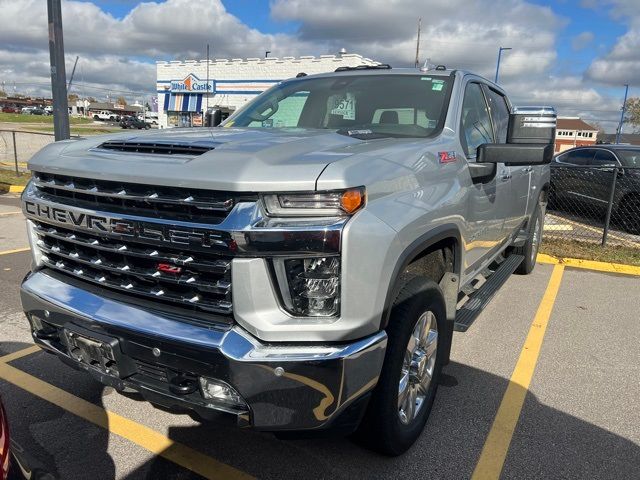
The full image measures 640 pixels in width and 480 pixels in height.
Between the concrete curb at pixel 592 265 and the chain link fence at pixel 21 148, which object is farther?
the chain link fence at pixel 21 148

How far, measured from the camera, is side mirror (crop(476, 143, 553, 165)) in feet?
9.57

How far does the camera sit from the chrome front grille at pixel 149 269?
6.75 feet

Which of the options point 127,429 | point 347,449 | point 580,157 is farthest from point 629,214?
point 127,429

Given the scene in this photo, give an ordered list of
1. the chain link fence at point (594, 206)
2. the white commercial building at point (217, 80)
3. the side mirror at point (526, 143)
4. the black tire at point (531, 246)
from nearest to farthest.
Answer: the side mirror at point (526, 143)
the black tire at point (531, 246)
the chain link fence at point (594, 206)
the white commercial building at point (217, 80)

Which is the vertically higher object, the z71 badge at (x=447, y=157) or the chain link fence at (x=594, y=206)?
the z71 badge at (x=447, y=157)

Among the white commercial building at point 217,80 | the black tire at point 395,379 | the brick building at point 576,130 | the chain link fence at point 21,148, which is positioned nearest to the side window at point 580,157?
the black tire at point 395,379

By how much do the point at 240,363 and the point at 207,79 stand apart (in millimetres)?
38059

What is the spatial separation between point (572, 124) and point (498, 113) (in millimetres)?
106978

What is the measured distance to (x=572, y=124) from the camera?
98688 mm

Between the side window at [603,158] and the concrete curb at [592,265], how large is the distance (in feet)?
13.0

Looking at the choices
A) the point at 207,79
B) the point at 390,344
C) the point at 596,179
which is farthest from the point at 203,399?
the point at 207,79

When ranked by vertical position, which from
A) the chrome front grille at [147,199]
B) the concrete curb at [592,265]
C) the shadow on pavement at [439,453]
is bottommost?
the concrete curb at [592,265]

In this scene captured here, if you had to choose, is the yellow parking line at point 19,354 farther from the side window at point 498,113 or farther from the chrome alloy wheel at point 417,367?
the side window at point 498,113

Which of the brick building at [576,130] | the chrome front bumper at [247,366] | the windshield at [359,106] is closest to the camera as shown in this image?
the chrome front bumper at [247,366]
